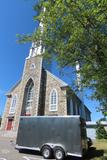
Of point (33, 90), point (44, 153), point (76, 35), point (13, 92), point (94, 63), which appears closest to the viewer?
point (76, 35)

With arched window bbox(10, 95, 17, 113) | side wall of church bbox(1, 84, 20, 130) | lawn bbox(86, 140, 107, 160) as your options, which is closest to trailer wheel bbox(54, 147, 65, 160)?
lawn bbox(86, 140, 107, 160)

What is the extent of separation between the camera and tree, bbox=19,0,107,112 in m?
8.94

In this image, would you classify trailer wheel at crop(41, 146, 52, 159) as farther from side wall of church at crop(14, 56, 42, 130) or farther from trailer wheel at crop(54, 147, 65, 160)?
side wall of church at crop(14, 56, 42, 130)

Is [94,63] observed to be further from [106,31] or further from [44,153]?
[44,153]

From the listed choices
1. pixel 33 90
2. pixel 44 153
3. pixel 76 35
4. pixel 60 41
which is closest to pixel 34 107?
pixel 33 90

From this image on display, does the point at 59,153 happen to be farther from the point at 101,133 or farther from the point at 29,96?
the point at 29,96

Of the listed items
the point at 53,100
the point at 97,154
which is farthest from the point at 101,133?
the point at 97,154

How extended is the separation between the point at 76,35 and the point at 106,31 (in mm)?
2103

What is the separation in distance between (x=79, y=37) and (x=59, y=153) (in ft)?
26.0

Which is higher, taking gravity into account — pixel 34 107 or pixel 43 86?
pixel 43 86

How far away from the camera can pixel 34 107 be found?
2786 centimetres

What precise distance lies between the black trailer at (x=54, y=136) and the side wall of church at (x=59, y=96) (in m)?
13.7

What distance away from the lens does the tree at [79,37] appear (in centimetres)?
894

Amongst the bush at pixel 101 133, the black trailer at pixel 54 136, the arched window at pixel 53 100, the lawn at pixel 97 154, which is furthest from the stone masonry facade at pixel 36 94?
the black trailer at pixel 54 136
